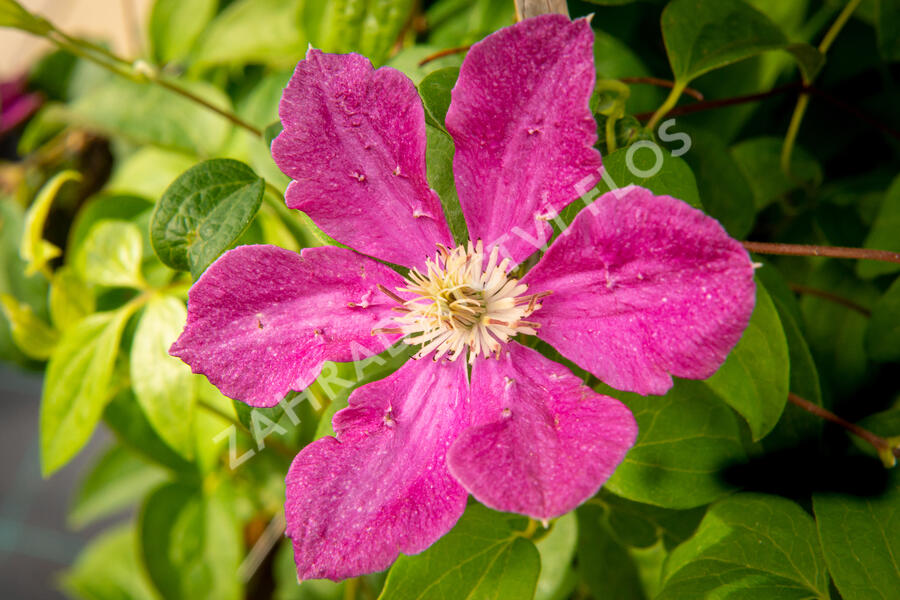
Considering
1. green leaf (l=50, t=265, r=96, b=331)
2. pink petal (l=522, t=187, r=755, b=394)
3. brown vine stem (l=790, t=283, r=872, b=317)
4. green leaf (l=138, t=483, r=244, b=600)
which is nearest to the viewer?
pink petal (l=522, t=187, r=755, b=394)

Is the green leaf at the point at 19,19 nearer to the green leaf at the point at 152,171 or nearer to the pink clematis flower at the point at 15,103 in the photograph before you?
the green leaf at the point at 152,171

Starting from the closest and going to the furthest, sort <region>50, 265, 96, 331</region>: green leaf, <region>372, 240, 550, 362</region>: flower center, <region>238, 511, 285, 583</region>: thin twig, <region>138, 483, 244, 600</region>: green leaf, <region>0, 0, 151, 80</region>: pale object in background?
<region>372, 240, 550, 362</region>: flower center
<region>50, 265, 96, 331</region>: green leaf
<region>138, 483, 244, 600</region>: green leaf
<region>238, 511, 285, 583</region>: thin twig
<region>0, 0, 151, 80</region>: pale object in background

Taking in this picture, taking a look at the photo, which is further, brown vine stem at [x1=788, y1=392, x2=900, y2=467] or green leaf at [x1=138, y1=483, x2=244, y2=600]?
green leaf at [x1=138, y1=483, x2=244, y2=600]

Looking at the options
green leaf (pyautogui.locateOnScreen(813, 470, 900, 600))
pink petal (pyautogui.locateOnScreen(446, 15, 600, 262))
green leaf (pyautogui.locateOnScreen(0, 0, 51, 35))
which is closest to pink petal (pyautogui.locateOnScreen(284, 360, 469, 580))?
pink petal (pyautogui.locateOnScreen(446, 15, 600, 262))

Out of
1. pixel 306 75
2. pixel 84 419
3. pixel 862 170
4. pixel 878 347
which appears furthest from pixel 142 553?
pixel 862 170

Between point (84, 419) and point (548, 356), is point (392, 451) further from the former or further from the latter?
point (84, 419)

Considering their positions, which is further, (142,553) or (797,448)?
(142,553)

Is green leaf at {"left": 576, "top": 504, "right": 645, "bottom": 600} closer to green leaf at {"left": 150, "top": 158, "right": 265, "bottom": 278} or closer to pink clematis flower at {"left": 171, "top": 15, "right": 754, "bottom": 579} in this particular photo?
pink clematis flower at {"left": 171, "top": 15, "right": 754, "bottom": 579}

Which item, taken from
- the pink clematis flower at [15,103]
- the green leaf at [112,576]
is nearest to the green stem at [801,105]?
the green leaf at [112,576]
